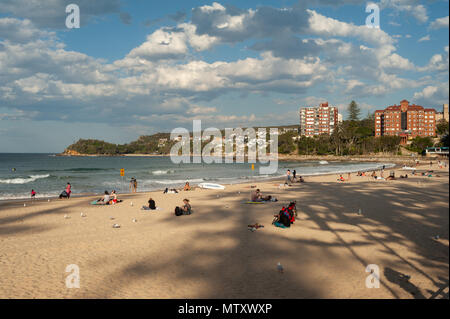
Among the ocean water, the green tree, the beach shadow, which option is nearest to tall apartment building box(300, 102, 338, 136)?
the green tree

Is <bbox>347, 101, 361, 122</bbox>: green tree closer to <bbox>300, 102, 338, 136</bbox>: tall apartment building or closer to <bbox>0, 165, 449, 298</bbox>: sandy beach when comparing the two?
<bbox>300, 102, 338, 136</bbox>: tall apartment building

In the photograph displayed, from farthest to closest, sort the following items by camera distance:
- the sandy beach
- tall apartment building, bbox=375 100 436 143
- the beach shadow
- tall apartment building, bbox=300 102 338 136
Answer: tall apartment building, bbox=300 102 338 136
tall apartment building, bbox=375 100 436 143
the sandy beach
the beach shadow

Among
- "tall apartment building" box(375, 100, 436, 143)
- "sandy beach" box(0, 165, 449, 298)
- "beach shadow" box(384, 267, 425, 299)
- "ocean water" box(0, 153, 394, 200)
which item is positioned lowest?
"ocean water" box(0, 153, 394, 200)

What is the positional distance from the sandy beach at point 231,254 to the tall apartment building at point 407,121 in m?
114

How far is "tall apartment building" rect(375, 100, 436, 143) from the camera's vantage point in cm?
10856

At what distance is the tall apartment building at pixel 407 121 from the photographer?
109 m

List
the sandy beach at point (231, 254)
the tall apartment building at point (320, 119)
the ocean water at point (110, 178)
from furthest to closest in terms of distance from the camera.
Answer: the tall apartment building at point (320, 119) < the ocean water at point (110, 178) < the sandy beach at point (231, 254)

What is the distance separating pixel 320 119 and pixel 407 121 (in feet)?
190

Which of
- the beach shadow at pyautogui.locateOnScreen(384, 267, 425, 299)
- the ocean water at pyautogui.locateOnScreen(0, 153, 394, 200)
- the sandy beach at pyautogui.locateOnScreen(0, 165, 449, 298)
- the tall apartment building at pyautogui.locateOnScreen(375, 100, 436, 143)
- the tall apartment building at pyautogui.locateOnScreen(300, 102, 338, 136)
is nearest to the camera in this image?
the beach shadow at pyautogui.locateOnScreen(384, 267, 425, 299)

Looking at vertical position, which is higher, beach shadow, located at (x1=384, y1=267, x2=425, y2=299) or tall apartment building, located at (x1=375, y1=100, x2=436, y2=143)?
tall apartment building, located at (x1=375, y1=100, x2=436, y2=143)

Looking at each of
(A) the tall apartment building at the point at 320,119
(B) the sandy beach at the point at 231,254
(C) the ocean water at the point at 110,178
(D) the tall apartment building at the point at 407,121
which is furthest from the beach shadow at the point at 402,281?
(A) the tall apartment building at the point at 320,119

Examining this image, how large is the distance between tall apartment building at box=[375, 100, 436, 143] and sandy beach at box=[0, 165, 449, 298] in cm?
11391

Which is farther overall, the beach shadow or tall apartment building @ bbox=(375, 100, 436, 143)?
tall apartment building @ bbox=(375, 100, 436, 143)

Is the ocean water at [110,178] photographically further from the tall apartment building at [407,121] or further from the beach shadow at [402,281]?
the tall apartment building at [407,121]
